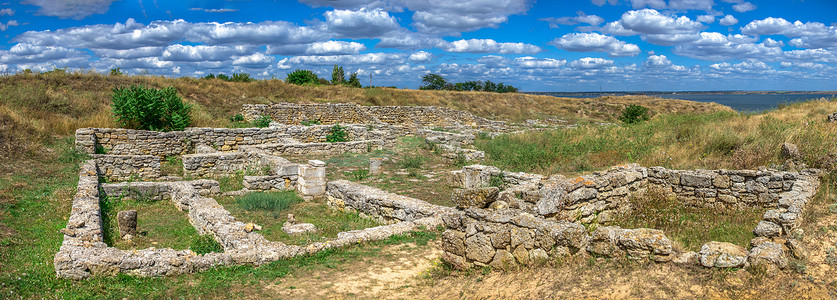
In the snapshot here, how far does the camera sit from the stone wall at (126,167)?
1348cm

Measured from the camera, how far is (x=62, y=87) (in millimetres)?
21359

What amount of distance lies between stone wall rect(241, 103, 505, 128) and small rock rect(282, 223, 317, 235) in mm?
17560

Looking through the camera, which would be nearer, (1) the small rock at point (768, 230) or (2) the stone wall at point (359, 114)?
(1) the small rock at point (768, 230)

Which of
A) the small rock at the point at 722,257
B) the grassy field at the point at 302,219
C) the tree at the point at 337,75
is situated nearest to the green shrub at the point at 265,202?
the grassy field at the point at 302,219

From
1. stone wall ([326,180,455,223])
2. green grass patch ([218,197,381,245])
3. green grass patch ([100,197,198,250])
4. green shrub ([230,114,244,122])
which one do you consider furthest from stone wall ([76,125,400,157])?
stone wall ([326,180,455,223])

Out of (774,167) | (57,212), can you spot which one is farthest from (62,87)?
(774,167)

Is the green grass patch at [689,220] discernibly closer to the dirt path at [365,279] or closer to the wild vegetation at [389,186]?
the wild vegetation at [389,186]

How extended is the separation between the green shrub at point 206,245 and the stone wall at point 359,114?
1754cm

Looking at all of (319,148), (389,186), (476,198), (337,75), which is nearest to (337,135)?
(319,148)

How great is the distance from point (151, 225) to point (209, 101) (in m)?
17.7

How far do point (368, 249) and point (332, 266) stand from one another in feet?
2.65

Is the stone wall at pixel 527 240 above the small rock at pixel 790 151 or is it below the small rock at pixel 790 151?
below

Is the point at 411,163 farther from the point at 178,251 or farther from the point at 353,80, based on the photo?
the point at 353,80

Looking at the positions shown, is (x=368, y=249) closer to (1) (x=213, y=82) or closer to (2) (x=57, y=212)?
(2) (x=57, y=212)
